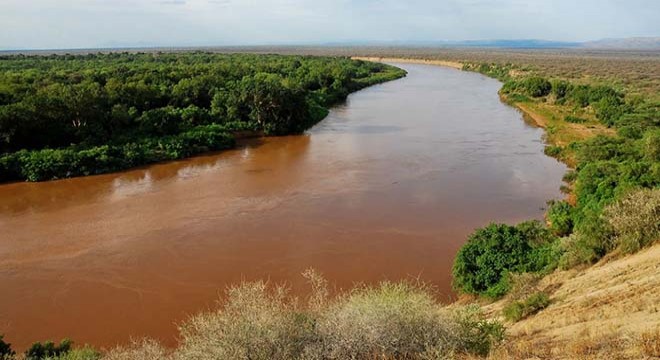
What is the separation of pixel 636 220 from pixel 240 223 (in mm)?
12943

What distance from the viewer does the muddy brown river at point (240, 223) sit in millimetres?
13852

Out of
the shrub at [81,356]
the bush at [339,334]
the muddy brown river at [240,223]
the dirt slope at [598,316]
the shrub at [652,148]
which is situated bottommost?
the muddy brown river at [240,223]

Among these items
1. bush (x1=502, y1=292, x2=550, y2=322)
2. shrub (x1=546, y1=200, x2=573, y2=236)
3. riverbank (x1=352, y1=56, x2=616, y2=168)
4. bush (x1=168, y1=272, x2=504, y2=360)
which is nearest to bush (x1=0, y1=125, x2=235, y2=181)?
bush (x1=168, y1=272, x2=504, y2=360)

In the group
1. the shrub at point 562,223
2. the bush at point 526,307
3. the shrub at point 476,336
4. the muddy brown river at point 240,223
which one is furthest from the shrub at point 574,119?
the shrub at point 476,336

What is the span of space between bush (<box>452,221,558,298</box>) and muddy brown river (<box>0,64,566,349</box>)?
3.45 ft

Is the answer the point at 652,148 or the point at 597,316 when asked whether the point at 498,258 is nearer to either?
the point at 597,316

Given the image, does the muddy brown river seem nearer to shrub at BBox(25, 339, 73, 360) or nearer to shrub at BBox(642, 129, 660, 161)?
shrub at BBox(25, 339, 73, 360)

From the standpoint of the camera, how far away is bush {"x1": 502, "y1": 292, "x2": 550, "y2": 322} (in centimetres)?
1074

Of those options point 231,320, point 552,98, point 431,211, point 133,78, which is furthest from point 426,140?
point 231,320

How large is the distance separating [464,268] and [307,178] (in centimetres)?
1293

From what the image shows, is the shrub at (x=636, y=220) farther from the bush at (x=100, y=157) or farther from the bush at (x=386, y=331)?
the bush at (x=100, y=157)

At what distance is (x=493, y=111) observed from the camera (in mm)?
45406

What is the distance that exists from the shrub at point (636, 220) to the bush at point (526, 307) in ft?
10.1

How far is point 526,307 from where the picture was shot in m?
10.8
